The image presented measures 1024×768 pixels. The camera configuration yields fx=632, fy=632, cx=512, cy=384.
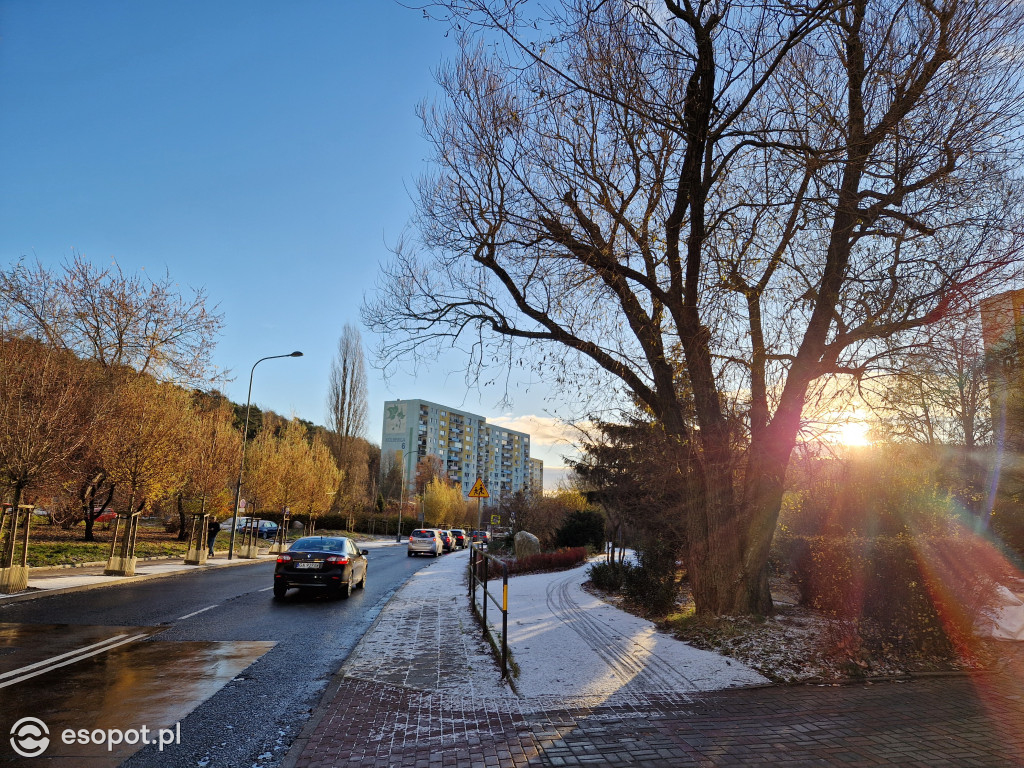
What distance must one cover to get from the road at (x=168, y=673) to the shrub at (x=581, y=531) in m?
18.3

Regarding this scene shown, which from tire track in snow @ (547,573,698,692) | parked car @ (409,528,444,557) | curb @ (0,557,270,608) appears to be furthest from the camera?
parked car @ (409,528,444,557)

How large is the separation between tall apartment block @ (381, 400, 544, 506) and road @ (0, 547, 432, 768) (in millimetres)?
94186

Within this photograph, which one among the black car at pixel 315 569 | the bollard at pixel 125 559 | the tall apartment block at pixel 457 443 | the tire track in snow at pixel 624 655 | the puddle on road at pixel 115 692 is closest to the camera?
the puddle on road at pixel 115 692

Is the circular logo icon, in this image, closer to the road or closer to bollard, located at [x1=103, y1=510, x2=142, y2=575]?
the road

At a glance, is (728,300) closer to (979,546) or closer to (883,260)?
(883,260)

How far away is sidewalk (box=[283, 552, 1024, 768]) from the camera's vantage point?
452 cm

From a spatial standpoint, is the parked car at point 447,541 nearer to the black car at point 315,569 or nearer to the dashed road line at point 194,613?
the black car at point 315,569

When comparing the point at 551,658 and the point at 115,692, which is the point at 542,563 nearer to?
the point at 551,658

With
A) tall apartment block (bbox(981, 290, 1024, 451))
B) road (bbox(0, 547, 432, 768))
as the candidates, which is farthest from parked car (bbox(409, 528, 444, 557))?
tall apartment block (bbox(981, 290, 1024, 451))

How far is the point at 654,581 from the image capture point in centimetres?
1179

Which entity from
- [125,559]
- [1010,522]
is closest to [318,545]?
[125,559]

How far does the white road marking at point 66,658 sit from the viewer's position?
636cm

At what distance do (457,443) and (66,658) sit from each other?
404 feet

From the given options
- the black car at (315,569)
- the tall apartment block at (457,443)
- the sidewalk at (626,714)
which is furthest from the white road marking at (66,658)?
the tall apartment block at (457,443)
